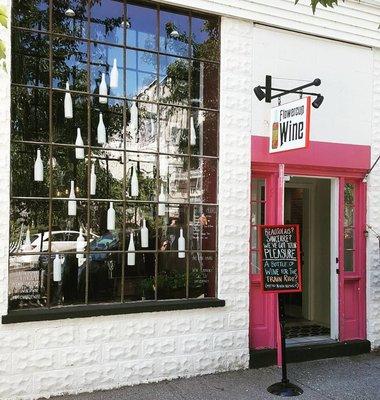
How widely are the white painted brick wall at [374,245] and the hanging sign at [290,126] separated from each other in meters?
1.88

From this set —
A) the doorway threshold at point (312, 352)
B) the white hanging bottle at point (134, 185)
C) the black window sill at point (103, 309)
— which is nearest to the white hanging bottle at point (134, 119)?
the white hanging bottle at point (134, 185)

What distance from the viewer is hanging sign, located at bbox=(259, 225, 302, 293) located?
18.4 ft

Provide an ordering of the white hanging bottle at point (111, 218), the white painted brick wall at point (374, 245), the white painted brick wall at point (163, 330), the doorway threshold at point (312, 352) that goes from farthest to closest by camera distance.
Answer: the white painted brick wall at point (374, 245) < the doorway threshold at point (312, 352) < the white hanging bottle at point (111, 218) < the white painted brick wall at point (163, 330)

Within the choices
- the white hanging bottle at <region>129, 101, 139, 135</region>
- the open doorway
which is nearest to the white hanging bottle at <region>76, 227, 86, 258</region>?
the white hanging bottle at <region>129, 101, 139, 135</region>

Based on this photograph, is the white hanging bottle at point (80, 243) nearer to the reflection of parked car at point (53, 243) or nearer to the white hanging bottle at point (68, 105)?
the reflection of parked car at point (53, 243)

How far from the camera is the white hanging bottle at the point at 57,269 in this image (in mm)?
5359

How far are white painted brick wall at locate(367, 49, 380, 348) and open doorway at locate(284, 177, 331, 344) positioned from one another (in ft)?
2.88

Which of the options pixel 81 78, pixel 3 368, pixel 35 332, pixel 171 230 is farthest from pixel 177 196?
pixel 3 368

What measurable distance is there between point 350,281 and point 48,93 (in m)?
4.76

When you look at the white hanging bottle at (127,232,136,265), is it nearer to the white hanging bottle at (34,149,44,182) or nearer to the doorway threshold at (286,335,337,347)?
the white hanging bottle at (34,149,44,182)

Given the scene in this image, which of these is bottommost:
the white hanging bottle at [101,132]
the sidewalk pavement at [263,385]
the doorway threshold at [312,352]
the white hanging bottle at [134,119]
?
the sidewalk pavement at [263,385]

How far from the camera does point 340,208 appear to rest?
278 inches

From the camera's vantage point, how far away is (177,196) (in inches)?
240

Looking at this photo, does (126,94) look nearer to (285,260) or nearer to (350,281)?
(285,260)
